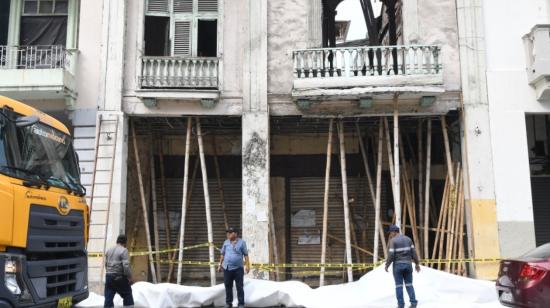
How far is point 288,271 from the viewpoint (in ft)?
46.1

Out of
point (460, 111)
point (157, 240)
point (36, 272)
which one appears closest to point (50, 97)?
point (157, 240)

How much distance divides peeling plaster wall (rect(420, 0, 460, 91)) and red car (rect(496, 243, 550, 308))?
551cm

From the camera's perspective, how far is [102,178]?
38.9ft

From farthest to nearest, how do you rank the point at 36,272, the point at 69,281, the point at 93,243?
the point at 93,243 < the point at 69,281 < the point at 36,272

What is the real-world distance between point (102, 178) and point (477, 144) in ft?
28.0

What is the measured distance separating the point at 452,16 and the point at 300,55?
3.78 meters

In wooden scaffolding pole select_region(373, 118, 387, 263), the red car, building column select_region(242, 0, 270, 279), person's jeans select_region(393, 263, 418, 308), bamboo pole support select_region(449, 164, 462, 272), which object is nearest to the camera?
the red car

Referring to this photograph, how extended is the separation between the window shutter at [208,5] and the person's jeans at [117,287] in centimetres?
706

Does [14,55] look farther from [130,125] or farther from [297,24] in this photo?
[297,24]

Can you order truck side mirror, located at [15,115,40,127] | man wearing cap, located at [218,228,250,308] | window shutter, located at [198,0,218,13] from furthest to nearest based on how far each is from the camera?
1. window shutter, located at [198,0,218,13]
2. man wearing cap, located at [218,228,250,308]
3. truck side mirror, located at [15,115,40,127]

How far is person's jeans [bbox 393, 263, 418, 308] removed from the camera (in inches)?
363

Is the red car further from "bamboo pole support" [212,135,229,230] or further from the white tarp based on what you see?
"bamboo pole support" [212,135,229,230]

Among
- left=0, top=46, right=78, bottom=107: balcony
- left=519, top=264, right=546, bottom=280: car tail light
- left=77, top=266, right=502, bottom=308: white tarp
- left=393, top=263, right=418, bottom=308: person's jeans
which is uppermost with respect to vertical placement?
left=0, top=46, right=78, bottom=107: balcony

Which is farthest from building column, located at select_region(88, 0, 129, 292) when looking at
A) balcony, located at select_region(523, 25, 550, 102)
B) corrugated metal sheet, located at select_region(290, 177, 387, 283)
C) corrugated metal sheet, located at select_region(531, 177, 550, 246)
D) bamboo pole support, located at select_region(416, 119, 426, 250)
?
corrugated metal sheet, located at select_region(531, 177, 550, 246)
